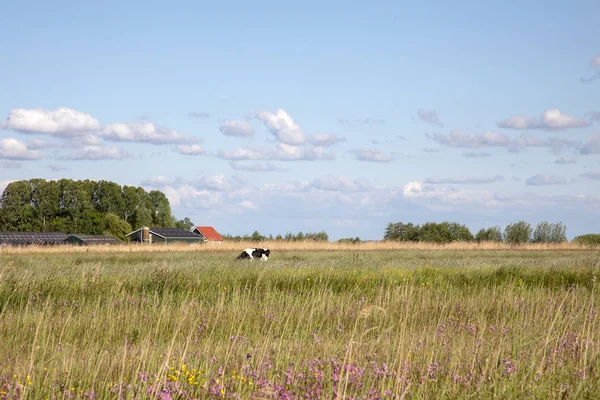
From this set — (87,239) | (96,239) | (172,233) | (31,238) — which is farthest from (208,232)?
(31,238)

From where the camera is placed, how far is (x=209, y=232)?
270ft

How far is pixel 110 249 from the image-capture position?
43156mm

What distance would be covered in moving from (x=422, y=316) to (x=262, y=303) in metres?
2.91

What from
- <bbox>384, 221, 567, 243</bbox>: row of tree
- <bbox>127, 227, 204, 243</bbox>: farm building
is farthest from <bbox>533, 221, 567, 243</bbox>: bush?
<bbox>127, 227, 204, 243</bbox>: farm building

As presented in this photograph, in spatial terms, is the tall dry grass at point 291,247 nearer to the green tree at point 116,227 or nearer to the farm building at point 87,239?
the farm building at point 87,239

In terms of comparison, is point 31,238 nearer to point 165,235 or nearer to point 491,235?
point 165,235

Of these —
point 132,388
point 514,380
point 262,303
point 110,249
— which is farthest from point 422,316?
Result: point 110,249

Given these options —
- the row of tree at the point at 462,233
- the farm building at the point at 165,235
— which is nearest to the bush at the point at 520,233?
the row of tree at the point at 462,233

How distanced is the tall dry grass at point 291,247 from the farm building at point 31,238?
2176 centimetres

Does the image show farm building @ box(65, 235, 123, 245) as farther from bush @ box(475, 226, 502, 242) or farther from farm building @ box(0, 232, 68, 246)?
bush @ box(475, 226, 502, 242)

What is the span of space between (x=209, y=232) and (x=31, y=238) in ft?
73.1

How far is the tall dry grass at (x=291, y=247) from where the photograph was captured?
141 feet

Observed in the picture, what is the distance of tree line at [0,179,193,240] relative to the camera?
8106 cm

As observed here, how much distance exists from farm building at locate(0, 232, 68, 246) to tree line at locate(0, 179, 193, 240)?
7716mm
